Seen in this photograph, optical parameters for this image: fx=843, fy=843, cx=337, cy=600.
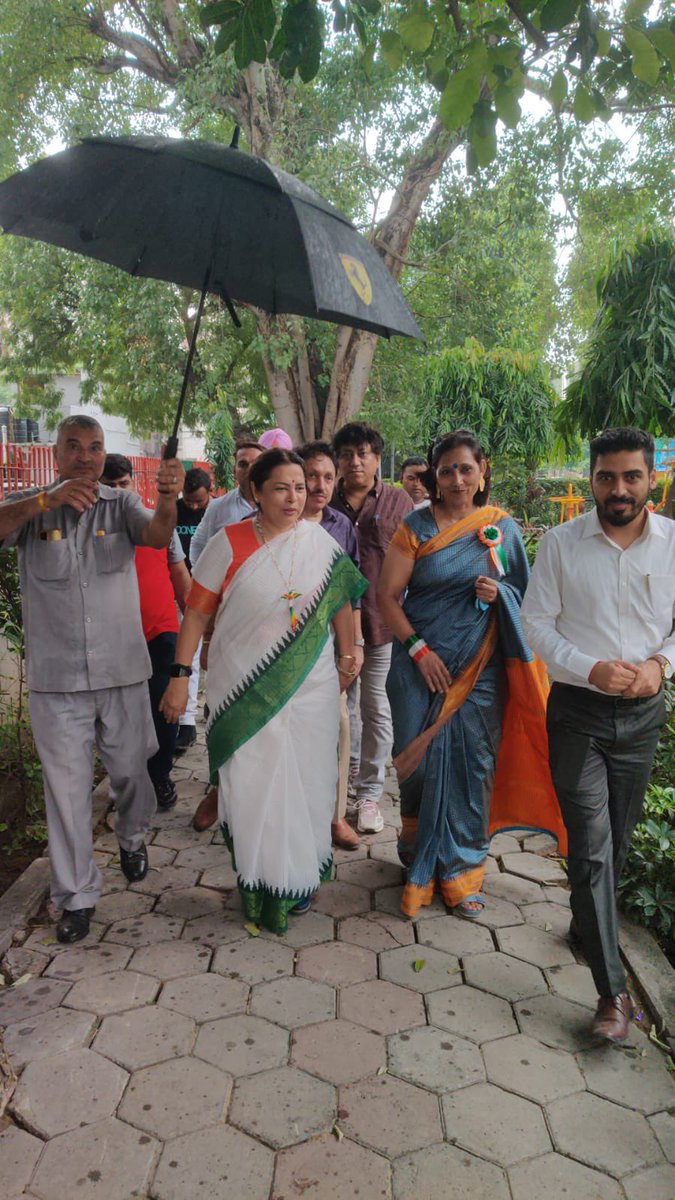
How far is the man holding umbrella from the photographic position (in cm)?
337

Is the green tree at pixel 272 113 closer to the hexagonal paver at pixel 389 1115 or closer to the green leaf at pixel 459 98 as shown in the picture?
the green leaf at pixel 459 98

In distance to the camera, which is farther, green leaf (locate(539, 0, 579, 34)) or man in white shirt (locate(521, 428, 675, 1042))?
man in white shirt (locate(521, 428, 675, 1042))

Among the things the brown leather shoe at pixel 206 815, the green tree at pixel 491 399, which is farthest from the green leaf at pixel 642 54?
the green tree at pixel 491 399

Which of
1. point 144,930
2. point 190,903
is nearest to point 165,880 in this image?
point 190,903

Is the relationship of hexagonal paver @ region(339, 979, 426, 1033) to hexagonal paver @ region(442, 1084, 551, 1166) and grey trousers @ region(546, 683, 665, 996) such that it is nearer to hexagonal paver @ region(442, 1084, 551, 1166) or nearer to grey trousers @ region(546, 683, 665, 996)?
hexagonal paver @ region(442, 1084, 551, 1166)

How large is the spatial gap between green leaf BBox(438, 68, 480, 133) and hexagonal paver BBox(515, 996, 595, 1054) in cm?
291

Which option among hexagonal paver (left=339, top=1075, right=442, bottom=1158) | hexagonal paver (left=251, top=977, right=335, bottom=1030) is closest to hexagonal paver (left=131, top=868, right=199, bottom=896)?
hexagonal paver (left=251, top=977, right=335, bottom=1030)

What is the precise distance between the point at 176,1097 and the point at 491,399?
38.5 ft

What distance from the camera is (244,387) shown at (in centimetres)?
1909

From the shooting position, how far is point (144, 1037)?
2.73 meters

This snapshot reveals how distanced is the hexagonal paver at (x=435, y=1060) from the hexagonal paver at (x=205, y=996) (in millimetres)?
568

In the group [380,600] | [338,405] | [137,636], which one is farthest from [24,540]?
[338,405]

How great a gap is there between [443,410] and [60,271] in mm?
9232

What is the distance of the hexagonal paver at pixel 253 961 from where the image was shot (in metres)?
3.11
